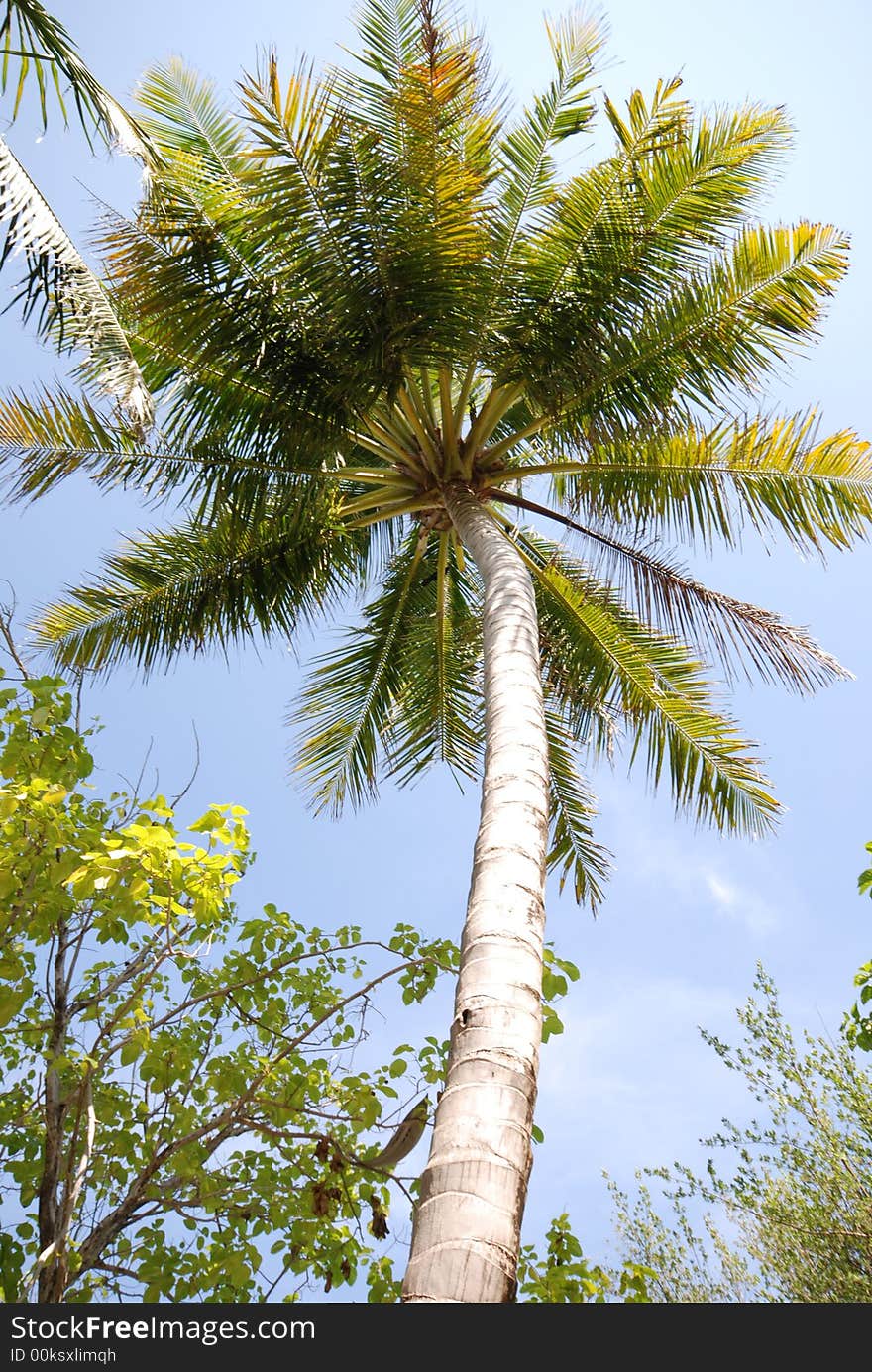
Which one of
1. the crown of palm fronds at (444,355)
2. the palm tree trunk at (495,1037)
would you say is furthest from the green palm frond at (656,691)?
the palm tree trunk at (495,1037)

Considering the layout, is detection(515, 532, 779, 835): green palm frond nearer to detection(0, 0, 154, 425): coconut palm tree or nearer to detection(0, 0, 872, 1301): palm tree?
detection(0, 0, 872, 1301): palm tree

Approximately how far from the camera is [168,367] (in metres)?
7.00

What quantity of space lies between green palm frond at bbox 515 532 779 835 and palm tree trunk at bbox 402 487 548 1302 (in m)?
3.22

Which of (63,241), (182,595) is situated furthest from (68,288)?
(182,595)

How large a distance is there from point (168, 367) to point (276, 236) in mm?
1273

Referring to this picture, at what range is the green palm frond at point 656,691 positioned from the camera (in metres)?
8.11

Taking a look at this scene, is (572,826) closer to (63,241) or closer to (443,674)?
(443,674)

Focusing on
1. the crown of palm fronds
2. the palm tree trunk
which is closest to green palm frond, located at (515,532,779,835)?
the crown of palm fronds

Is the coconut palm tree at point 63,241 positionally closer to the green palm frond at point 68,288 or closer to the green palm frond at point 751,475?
the green palm frond at point 68,288

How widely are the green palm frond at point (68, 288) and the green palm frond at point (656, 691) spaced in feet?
13.9
